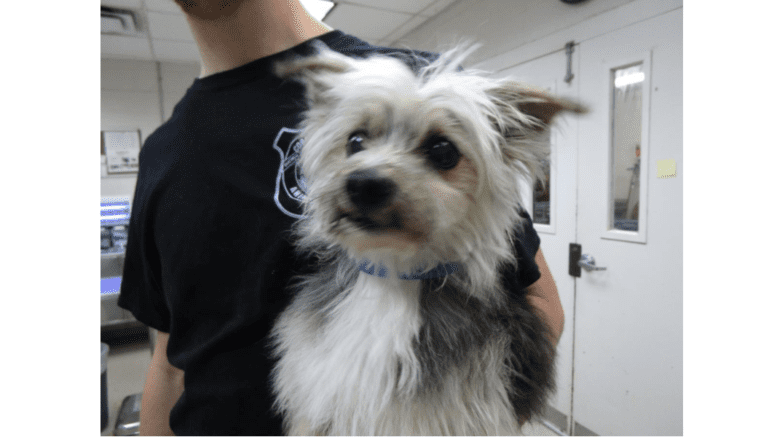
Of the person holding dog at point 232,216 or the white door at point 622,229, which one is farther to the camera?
the white door at point 622,229

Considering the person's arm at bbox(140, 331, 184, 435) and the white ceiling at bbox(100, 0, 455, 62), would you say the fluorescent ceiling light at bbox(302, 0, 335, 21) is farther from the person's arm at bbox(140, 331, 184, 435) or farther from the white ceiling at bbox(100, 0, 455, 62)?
the person's arm at bbox(140, 331, 184, 435)

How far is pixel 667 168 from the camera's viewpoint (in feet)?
5.57

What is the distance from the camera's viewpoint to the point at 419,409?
641 mm

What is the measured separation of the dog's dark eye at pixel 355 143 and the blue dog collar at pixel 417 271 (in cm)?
19

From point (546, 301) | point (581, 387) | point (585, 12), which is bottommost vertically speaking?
point (581, 387)

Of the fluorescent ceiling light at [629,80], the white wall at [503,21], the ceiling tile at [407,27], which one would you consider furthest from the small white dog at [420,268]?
the fluorescent ceiling light at [629,80]

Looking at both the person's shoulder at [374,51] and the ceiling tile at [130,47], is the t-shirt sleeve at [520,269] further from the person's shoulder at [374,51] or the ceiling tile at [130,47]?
the ceiling tile at [130,47]

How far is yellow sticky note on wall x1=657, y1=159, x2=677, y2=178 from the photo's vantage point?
66.1 inches

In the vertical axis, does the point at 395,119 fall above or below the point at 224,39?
below

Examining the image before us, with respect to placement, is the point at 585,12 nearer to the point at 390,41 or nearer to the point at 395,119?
the point at 390,41

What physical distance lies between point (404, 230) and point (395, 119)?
19cm

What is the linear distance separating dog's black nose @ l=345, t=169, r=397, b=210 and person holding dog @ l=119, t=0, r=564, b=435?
→ 247 millimetres

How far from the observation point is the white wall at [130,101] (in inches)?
141
